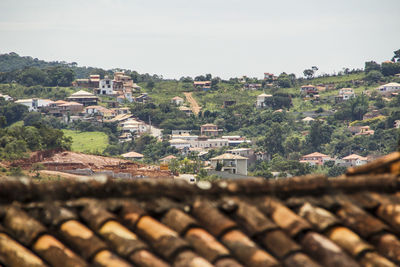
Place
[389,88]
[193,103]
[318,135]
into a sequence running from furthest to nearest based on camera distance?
1. [193,103]
2. [389,88]
3. [318,135]

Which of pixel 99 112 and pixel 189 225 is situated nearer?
pixel 189 225

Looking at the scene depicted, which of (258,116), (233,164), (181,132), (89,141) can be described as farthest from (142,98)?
(233,164)

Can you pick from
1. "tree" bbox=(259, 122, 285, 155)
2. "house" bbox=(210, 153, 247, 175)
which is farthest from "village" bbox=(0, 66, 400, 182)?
"house" bbox=(210, 153, 247, 175)

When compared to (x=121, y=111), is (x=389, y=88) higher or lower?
higher

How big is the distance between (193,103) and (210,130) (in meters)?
12.4

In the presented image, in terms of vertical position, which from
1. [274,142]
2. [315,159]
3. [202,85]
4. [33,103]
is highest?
[202,85]

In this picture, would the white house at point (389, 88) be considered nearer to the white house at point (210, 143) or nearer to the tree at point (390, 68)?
the tree at point (390, 68)

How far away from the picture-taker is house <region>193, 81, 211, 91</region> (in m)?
130

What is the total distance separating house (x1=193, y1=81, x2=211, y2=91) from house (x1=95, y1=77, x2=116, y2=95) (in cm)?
1301

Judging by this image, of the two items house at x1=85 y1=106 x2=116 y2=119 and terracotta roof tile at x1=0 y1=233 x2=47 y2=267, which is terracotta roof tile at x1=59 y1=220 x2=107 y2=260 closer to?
terracotta roof tile at x1=0 y1=233 x2=47 y2=267

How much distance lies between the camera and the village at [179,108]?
95.6 m

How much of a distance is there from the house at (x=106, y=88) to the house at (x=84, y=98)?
18.8 feet

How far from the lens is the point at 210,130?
113m

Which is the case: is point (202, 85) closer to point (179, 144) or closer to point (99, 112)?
point (99, 112)
